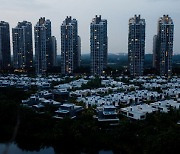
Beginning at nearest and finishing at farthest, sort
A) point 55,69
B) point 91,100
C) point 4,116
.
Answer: point 4,116 < point 91,100 < point 55,69

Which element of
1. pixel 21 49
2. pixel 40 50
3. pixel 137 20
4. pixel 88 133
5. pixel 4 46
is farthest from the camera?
pixel 4 46

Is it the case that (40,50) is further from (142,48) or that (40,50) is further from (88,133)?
(88,133)

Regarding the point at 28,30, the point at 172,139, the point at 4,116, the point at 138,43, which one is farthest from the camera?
the point at 28,30

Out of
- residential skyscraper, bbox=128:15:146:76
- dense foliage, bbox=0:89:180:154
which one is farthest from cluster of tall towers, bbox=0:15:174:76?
dense foliage, bbox=0:89:180:154

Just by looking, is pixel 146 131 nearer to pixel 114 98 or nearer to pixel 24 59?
A: pixel 114 98

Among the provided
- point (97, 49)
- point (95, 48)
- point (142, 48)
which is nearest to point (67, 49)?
point (95, 48)

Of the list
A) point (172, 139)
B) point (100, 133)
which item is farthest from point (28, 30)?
point (172, 139)
